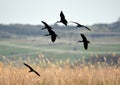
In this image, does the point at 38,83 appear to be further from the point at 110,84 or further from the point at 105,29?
the point at 105,29

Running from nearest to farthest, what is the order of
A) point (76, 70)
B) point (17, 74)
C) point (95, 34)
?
point (17, 74) < point (76, 70) < point (95, 34)

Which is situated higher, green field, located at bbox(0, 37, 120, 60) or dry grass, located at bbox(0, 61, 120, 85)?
dry grass, located at bbox(0, 61, 120, 85)

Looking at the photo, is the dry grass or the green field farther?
the green field

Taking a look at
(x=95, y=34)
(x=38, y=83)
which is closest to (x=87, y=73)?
(x=38, y=83)

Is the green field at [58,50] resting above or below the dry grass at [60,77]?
below

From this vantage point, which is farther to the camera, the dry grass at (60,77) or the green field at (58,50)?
the green field at (58,50)

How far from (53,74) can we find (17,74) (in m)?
0.78

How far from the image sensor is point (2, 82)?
728 centimetres

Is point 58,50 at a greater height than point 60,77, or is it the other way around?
point 60,77

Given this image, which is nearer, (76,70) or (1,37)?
(76,70)

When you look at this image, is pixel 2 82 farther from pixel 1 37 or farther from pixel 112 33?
pixel 112 33

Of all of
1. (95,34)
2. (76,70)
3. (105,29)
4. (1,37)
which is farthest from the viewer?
(105,29)

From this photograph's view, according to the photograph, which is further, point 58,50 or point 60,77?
point 58,50

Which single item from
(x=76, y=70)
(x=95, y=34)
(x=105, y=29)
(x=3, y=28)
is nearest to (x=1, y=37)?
(x=3, y=28)
